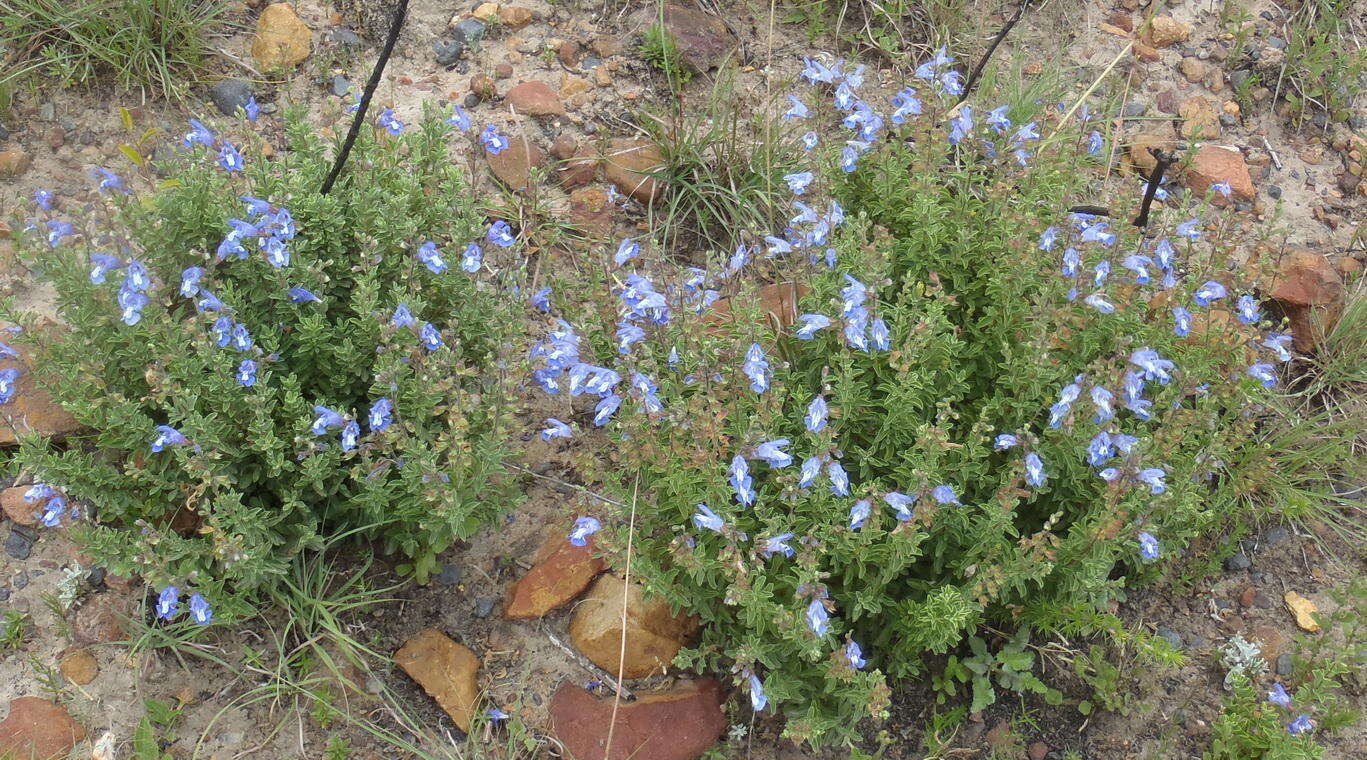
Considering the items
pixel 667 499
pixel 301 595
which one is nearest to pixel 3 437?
pixel 301 595

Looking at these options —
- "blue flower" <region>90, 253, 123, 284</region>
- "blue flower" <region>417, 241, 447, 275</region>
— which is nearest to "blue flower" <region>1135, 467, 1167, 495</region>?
"blue flower" <region>417, 241, 447, 275</region>

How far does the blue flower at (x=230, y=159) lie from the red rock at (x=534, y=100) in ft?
6.21

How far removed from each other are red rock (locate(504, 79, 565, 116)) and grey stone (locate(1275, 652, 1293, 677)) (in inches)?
154

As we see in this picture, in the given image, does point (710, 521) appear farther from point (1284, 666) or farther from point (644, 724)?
point (1284, 666)

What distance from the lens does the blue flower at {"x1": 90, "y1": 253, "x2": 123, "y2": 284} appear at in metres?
3.20

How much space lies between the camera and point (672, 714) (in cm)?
350

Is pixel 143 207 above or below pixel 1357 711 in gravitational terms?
above

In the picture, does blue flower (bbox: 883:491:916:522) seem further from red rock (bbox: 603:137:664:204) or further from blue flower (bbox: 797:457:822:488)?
red rock (bbox: 603:137:664:204)

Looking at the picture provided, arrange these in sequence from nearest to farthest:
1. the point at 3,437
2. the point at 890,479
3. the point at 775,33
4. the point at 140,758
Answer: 1. the point at 140,758
2. the point at 890,479
3. the point at 3,437
4. the point at 775,33

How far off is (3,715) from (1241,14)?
6.62 m

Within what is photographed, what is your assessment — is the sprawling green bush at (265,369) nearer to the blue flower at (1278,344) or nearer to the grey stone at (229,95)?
the grey stone at (229,95)

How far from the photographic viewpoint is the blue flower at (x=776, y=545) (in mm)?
2965

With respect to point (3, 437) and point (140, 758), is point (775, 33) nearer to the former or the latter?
point (3, 437)

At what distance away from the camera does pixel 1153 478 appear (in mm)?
3105
